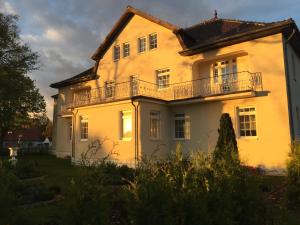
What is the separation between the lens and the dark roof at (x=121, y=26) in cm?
1966

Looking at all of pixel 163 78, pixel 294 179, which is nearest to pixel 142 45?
pixel 163 78

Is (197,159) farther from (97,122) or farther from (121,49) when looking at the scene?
(121,49)

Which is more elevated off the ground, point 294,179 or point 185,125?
point 185,125

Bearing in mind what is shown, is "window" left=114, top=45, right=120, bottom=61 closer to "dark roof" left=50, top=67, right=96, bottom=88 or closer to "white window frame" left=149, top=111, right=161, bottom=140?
"dark roof" left=50, top=67, right=96, bottom=88

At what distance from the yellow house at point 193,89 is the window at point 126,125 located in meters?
0.06

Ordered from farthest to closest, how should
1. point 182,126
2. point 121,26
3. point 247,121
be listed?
1. point 121,26
2. point 182,126
3. point 247,121

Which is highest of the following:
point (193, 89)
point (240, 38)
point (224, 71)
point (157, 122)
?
point (240, 38)

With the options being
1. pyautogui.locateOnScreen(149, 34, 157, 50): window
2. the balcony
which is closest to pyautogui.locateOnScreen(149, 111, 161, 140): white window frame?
the balcony

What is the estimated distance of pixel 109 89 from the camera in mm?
23031

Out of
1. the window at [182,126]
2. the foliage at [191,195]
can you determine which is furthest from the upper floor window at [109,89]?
the foliage at [191,195]

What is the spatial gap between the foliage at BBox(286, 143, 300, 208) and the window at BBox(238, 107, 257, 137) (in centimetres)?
719

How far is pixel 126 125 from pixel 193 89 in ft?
15.1

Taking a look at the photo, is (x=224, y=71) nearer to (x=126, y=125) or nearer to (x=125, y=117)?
(x=125, y=117)

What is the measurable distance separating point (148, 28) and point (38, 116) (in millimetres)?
20452
